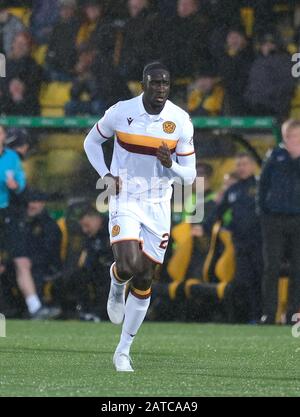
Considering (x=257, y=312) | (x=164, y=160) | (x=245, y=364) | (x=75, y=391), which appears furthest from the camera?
(x=257, y=312)

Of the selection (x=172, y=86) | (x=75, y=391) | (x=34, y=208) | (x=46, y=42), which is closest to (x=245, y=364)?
(x=75, y=391)

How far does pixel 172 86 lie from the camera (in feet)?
56.7

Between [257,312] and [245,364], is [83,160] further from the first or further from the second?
[245,364]

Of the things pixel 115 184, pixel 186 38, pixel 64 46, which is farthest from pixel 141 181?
pixel 64 46

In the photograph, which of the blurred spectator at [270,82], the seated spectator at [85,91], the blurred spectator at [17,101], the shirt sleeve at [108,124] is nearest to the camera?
the shirt sleeve at [108,124]

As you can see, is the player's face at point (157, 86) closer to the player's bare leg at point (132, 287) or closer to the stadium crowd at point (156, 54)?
the player's bare leg at point (132, 287)

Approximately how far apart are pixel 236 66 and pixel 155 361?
23.3 feet

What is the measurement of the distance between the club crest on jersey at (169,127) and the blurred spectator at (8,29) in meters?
8.82

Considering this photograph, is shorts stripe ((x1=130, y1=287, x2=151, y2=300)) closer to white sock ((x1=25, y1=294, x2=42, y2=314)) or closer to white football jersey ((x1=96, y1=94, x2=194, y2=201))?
white football jersey ((x1=96, y1=94, x2=194, y2=201))

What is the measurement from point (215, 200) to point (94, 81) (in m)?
2.72

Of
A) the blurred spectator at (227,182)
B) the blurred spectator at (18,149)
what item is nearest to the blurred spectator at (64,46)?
the blurred spectator at (18,149)

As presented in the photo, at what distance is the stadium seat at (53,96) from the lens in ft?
58.9

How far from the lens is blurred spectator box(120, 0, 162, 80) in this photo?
17266 mm

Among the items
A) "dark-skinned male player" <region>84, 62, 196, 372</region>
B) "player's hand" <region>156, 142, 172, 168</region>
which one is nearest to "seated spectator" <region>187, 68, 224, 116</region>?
"dark-skinned male player" <region>84, 62, 196, 372</region>
